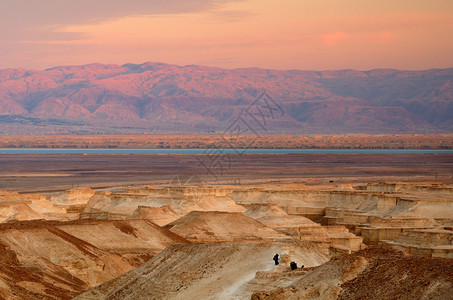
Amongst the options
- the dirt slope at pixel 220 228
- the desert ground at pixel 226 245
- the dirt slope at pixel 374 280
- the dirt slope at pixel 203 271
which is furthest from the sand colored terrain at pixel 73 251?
the dirt slope at pixel 374 280

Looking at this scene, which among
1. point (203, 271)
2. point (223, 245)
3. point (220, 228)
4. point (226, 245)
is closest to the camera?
point (203, 271)

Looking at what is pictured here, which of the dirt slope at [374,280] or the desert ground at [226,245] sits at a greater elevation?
the dirt slope at [374,280]

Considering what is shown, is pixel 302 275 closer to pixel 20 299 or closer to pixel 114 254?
pixel 20 299

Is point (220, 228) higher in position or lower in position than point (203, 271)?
lower

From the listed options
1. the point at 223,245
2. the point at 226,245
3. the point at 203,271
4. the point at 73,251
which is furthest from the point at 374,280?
the point at 73,251

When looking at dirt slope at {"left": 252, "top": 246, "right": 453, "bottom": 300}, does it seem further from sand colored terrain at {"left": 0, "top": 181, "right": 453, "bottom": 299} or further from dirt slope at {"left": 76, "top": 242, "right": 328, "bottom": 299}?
dirt slope at {"left": 76, "top": 242, "right": 328, "bottom": 299}

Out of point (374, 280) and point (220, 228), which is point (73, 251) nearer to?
point (220, 228)

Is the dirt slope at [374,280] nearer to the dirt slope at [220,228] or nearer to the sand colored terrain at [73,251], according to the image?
the sand colored terrain at [73,251]

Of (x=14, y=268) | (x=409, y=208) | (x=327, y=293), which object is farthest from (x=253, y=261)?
(x=409, y=208)
